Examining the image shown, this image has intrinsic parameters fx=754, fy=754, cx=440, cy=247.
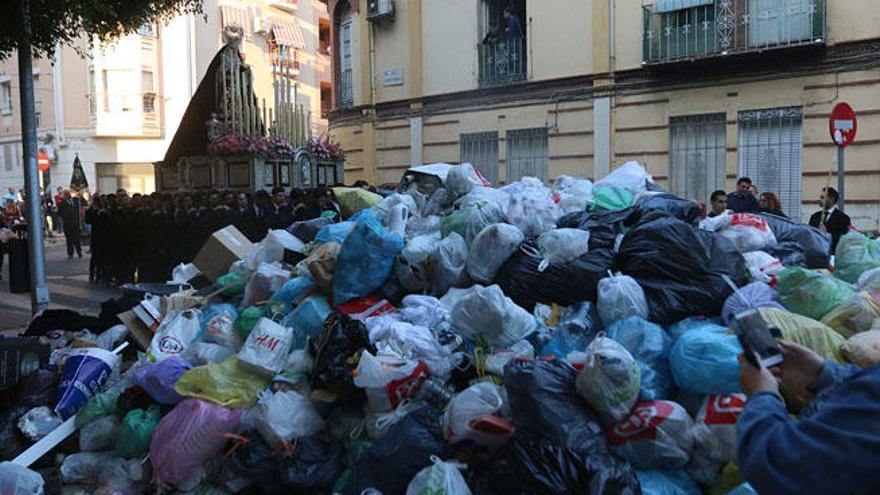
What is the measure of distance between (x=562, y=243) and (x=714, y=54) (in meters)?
9.55

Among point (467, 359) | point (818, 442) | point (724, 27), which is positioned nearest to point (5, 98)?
point (724, 27)

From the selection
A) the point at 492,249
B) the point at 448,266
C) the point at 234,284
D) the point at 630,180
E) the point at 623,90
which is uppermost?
the point at 623,90

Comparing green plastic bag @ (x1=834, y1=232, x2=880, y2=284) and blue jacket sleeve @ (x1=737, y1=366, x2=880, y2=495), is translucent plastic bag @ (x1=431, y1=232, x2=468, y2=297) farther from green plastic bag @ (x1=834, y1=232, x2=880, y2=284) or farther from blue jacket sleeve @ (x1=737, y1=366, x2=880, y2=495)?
blue jacket sleeve @ (x1=737, y1=366, x2=880, y2=495)

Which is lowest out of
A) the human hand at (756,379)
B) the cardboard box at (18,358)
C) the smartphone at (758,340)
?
the cardboard box at (18,358)

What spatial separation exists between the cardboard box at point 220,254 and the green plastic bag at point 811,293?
427cm

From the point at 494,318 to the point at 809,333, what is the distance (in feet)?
4.56

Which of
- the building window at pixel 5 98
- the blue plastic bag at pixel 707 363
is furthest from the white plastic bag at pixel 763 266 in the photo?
the building window at pixel 5 98

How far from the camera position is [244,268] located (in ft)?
19.4

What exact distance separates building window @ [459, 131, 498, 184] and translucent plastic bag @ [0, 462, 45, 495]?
12538mm

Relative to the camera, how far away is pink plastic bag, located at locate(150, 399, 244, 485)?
3770 mm

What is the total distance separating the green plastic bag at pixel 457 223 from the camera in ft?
16.2

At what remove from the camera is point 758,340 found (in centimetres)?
191

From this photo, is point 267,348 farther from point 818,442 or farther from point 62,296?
point 62,296

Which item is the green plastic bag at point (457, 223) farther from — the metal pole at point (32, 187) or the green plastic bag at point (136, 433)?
the metal pole at point (32, 187)
